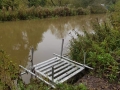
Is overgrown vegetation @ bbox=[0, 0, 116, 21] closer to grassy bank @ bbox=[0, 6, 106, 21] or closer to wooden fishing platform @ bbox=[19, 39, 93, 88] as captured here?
grassy bank @ bbox=[0, 6, 106, 21]

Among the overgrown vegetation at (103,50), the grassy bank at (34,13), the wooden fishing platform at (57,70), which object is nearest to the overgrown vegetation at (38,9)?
the grassy bank at (34,13)

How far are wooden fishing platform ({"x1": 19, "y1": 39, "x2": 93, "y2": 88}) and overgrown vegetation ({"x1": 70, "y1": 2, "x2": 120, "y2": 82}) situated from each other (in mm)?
247

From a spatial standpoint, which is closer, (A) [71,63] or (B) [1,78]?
(B) [1,78]

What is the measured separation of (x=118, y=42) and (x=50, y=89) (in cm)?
234

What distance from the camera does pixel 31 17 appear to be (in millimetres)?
13562

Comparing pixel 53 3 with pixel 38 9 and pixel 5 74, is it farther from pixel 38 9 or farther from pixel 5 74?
pixel 5 74

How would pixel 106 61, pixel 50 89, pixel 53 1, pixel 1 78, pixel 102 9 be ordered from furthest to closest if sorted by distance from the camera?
pixel 102 9, pixel 53 1, pixel 106 61, pixel 50 89, pixel 1 78

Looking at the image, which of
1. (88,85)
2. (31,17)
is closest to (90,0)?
(31,17)

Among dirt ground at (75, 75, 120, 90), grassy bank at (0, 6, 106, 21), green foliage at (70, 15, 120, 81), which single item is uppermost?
grassy bank at (0, 6, 106, 21)

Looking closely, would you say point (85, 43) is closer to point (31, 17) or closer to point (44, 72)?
point (44, 72)

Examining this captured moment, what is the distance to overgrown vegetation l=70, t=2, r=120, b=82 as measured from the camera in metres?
3.31

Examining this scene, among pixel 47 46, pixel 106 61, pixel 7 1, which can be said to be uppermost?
pixel 7 1

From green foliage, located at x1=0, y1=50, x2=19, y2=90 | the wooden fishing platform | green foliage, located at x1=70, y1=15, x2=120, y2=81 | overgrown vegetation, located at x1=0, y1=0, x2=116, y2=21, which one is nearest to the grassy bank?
overgrown vegetation, located at x1=0, y1=0, x2=116, y2=21

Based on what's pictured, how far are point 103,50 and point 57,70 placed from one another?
119 cm
